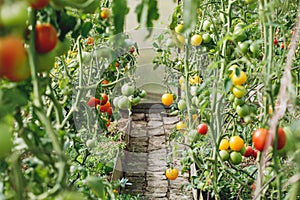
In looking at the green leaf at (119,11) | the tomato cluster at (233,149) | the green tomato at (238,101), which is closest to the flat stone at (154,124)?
the tomato cluster at (233,149)

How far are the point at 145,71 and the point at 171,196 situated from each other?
106 centimetres

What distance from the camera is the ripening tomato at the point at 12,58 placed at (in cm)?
65

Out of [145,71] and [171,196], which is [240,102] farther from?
[145,71]

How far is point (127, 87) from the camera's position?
2467mm

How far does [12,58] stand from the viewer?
67 centimetres

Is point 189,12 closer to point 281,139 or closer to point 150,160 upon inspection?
point 281,139

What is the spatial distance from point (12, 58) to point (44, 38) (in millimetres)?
98

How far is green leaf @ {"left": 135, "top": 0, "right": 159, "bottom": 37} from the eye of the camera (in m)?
0.80

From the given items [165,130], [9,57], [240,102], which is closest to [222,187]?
[240,102]

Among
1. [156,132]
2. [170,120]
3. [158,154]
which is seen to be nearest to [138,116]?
[170,120]

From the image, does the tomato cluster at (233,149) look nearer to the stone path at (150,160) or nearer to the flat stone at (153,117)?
the stone path at (150,160)

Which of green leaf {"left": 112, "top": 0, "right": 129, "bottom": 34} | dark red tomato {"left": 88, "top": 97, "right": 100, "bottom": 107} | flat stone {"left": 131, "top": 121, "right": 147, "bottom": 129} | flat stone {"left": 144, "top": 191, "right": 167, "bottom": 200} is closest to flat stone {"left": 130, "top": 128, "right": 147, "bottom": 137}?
flat stone {"left": 131, "top": 121, "right": 147, "bottom": 129}

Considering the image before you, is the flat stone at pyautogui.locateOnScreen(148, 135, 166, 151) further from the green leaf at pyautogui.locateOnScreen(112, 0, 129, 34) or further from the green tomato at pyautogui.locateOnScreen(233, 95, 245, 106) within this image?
the green leaf at pyautogui.locateOnScreen(112, 0, 129, 34)

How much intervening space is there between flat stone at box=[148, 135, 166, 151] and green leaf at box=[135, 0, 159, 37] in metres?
3.68
